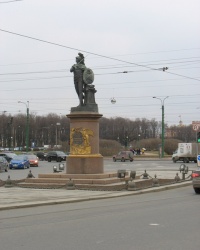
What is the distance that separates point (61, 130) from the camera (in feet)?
583

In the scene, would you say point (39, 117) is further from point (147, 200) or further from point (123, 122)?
point (147, 200)

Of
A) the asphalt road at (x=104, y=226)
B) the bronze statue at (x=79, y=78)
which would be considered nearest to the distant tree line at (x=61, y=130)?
the bronze statue at (x=79, y=78)

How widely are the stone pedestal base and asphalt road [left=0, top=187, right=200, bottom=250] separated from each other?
7.35 meters

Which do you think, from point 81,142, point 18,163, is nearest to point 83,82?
point 81,142

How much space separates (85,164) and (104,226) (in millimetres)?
12878

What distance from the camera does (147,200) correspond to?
17.4 metres

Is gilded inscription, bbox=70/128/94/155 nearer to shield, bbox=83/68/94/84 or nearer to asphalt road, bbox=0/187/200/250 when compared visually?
shield, bbox=83/68/94/84

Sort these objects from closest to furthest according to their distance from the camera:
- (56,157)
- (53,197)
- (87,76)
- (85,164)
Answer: (53,197)
(85,164)
(87,76)
(56,157)

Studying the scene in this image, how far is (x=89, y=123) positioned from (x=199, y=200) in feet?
29.1

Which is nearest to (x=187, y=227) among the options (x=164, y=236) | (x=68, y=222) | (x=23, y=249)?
(x=164, y=236)

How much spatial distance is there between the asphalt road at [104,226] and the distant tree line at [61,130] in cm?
15090

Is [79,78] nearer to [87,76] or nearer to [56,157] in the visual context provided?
[87,76]

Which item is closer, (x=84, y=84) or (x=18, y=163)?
(x=84, y=84)

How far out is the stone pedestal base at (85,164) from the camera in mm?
23627
